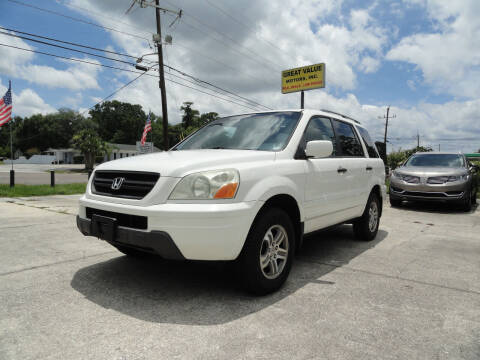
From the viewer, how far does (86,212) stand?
3215 millimetres

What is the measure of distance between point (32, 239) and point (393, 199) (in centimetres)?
848

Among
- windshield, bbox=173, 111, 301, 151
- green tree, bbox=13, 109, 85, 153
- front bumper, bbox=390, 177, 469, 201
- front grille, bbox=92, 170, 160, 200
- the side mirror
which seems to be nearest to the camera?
front grille, bbox=92, 170, 160, 200

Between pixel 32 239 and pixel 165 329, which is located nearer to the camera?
pixel 165 329

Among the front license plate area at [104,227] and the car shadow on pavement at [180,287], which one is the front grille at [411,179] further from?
the front license plate area at [104,227]

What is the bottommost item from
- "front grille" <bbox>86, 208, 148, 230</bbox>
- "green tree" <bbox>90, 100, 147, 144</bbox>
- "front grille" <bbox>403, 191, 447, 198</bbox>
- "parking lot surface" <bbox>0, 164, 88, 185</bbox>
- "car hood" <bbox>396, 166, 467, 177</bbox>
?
"parking lot surface" <bbox>0, 164, 88, 185</bbox>

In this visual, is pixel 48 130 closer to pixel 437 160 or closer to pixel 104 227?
pixel 437 160

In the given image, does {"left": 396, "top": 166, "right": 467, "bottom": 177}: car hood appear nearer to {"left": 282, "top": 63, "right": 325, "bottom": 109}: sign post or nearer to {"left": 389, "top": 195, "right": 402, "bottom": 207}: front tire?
{"left": 389, "top": 195, "right": 402, "bottom": 207}: front tire

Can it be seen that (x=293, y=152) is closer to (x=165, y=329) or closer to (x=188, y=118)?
(x=165, y=329)

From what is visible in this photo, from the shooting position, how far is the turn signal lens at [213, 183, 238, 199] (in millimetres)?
2654

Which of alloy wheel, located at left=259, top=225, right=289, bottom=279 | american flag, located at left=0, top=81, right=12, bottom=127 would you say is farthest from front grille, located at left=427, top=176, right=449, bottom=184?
american flag, located at left=0, top=81, right=12, bottom=127

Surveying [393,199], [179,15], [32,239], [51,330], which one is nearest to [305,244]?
[51,330]

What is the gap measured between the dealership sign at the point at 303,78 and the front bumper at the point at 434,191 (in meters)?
16.2

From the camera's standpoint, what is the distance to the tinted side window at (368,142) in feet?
17.1

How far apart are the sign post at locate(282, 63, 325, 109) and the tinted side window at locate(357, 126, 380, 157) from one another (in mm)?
17989
